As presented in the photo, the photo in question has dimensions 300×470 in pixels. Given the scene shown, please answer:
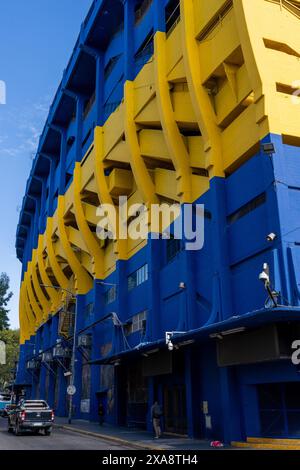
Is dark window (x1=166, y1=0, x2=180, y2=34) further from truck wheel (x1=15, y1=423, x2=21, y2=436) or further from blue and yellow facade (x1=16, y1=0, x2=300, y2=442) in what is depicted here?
truck wheel (x1=15, y1=423, x2=21, y2=436)

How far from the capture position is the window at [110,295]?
36.4m

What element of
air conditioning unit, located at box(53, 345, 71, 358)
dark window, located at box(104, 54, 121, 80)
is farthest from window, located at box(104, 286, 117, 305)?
dark window, located at box(104, 54, 121, 80)

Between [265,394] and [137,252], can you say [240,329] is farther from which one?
[137,252]

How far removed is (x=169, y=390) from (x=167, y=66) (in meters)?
18.3

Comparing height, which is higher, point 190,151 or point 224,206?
point 190,151

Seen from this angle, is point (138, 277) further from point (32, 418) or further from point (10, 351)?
point (10, 351)

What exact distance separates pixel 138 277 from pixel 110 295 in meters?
6.14

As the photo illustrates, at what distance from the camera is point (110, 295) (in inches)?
1475

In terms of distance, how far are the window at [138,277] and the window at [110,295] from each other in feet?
8.99

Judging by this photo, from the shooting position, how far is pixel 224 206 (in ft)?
70.6

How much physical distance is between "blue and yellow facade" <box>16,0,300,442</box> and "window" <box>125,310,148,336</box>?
201mm

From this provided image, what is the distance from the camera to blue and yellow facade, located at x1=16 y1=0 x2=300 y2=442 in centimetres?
1803

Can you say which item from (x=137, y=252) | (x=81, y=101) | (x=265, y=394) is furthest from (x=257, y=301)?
(x=81, y=101)

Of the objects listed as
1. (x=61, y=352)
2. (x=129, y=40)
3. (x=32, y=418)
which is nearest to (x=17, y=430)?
(x=32, y=418)
